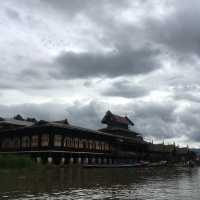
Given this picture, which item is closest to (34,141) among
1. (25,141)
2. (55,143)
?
(25,141)

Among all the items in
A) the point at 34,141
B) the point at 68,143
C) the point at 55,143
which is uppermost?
the point at 34,141

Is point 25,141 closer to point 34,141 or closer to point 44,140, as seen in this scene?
point 34,141

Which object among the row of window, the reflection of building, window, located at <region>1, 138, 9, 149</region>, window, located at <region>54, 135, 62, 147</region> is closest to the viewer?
window, located at <region>54, 135, 62, 147</region>

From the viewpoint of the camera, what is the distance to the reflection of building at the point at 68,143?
70938 millimetres

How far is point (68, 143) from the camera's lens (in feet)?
242

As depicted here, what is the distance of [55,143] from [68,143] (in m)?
3.57

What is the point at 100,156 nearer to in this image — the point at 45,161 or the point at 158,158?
the point at 45,161

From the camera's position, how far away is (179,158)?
421ft

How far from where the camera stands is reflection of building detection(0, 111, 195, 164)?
233 feet

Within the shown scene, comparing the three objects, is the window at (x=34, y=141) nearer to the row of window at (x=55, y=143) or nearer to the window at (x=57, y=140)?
the row of window at (x=55, y=143)

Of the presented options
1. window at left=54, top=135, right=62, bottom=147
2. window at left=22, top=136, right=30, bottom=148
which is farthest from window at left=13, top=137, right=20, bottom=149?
window at left=54, top=135, right=62, bottom=147

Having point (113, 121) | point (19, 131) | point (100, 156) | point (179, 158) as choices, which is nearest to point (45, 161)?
point (19, 131)

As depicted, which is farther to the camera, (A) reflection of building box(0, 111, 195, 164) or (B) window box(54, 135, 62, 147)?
(A) reflection of building box(0, 111, 195, 164)

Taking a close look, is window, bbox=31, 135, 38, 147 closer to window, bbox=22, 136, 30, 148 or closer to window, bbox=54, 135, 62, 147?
window, bbox=22, 136, 30, 148
